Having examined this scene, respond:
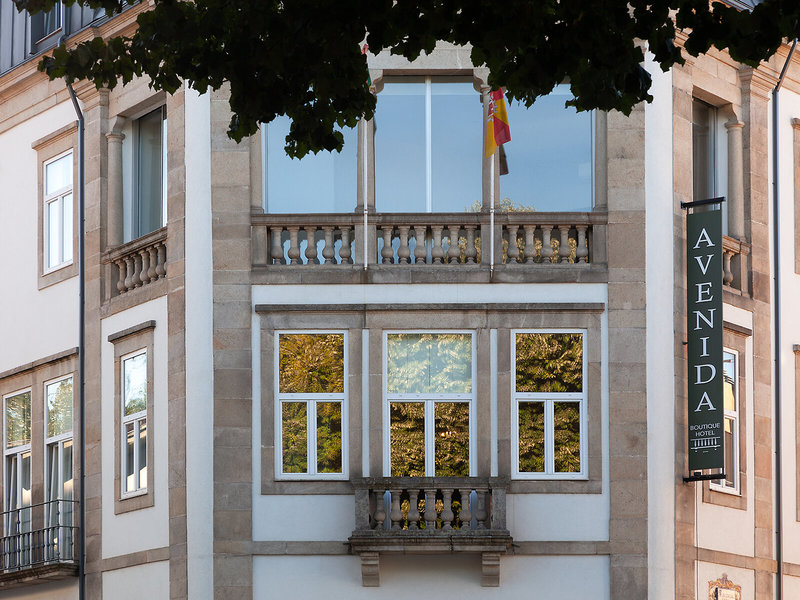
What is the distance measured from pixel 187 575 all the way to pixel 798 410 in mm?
9560

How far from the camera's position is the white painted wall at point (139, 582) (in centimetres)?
2575

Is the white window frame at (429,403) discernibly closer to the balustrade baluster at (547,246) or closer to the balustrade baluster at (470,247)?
the balustrade baluster at (470,247)

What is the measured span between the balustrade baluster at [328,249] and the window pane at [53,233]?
5754 mm

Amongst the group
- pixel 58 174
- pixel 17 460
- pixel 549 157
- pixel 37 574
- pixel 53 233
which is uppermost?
pixel 58 174

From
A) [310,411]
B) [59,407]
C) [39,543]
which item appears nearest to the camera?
[310,411]

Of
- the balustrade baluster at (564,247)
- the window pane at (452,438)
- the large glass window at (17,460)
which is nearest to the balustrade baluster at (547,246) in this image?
the balustrade baluster at (564,247)

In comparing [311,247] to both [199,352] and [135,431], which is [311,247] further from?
[135,431]

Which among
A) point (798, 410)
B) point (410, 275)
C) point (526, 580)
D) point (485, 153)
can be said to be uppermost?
point (485, 153)

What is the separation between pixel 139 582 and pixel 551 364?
6.50 m

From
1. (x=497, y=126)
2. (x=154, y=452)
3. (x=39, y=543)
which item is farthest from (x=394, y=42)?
(x=39, y=543)

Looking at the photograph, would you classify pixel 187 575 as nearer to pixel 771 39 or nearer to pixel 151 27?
pixel 151 27

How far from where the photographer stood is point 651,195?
25500mm

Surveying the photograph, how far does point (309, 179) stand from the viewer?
2620 centimetres

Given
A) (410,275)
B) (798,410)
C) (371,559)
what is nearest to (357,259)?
(410,275)
